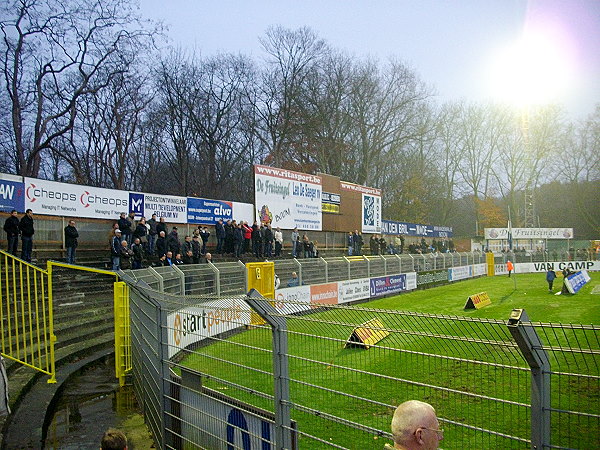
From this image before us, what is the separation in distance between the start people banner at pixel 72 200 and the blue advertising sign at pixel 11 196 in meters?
0.20

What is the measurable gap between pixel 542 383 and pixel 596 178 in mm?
70902

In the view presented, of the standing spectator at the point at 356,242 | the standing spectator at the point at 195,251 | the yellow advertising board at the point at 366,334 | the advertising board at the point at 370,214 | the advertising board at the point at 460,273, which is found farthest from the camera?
the advertising board at the point at 370,214

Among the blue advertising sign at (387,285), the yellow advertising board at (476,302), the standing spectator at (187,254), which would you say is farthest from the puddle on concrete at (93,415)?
the blue advertising sign at (387,285)

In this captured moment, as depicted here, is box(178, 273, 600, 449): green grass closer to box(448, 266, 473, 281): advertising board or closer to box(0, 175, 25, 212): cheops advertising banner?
box(0, 175, 25, 212): cheops advertising banner

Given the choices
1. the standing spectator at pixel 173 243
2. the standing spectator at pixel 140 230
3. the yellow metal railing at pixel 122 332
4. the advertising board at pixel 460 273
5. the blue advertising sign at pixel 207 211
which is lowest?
the advertising board at pixel 460 273

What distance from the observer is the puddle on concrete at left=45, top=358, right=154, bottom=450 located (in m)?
7.21

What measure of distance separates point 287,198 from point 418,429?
92.8 ft

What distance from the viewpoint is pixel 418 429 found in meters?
2.57

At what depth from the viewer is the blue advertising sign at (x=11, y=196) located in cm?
1756

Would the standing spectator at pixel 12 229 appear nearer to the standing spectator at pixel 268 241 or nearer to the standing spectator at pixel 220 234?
the standing spectator at pixel 220 234

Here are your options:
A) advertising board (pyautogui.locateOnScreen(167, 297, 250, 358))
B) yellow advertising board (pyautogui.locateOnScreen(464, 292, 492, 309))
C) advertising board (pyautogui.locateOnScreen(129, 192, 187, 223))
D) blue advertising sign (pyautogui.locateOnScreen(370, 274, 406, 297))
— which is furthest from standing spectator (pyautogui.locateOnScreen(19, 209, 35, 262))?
blue advertising sign (pyautogui.locateOnScreen(370, 274, 406, 297))

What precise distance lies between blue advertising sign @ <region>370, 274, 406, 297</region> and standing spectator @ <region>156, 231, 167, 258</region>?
34.5 ft

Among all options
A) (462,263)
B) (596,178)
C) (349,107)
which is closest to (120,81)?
(349,107)

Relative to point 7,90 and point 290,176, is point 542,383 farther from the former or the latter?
point 7,90
